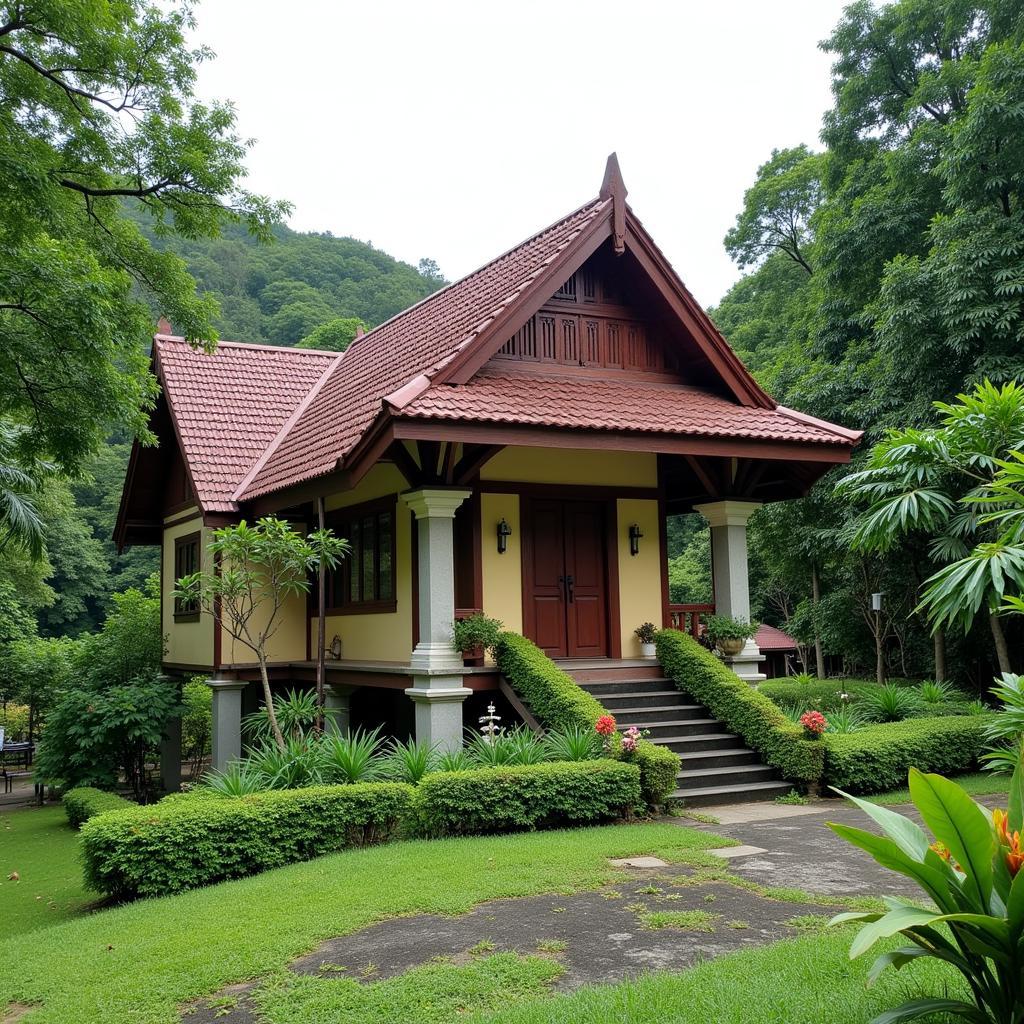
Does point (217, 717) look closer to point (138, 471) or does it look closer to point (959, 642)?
point (138, 471)

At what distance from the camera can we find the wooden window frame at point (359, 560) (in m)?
13.9

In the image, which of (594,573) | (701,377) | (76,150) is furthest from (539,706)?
(76,150)

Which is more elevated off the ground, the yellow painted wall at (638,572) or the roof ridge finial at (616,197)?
the roof ridge finial at (616,197)

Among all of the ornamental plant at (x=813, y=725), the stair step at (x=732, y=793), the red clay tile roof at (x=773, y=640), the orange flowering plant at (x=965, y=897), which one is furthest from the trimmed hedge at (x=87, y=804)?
the red clay tile roof at (x=773, y=640)

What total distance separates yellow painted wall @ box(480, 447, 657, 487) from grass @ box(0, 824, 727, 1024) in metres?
5.59

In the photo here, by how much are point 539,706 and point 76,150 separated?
8891 mm

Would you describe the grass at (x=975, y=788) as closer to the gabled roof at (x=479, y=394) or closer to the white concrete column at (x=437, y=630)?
the gabled roof at (x=479, y=394)

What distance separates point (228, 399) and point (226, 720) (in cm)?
573

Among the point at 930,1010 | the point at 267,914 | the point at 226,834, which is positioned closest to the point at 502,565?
the point at 226,834

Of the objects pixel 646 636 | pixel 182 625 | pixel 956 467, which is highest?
pixel 956 467

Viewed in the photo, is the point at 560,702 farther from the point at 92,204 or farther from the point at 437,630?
the point at 92,204

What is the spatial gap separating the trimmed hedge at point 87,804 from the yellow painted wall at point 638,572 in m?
7.62

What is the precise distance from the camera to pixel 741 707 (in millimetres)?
12195

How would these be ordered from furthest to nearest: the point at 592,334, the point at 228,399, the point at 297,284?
the point at 297,284
the point at 228,399
the point at 592,334
